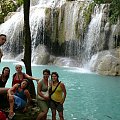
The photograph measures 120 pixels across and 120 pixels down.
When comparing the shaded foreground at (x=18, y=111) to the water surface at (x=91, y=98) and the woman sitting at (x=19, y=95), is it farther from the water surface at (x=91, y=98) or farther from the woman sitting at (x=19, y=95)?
the water surface at (x=91, y=98)

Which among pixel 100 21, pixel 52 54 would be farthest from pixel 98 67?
pixel 52 54

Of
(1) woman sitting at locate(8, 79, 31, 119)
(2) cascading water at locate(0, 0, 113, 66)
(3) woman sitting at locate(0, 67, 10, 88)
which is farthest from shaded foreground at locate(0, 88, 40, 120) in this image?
(2) cascading water at locate(0, 0, 113, 66)

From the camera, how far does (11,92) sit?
7504 mm

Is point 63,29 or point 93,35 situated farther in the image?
point 63,29

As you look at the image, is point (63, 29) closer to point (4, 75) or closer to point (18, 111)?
point (4, 75)

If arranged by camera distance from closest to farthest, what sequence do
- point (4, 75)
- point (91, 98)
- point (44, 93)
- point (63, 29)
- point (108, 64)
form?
1. point (44, 93)
2. point (4, 75)
3. point (91, 98)
4. point (108, 64)
5. point (63, 29)

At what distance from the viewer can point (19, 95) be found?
7754 mm

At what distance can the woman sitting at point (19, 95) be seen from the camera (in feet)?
24.5

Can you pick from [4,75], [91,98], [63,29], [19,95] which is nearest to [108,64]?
[63,29]

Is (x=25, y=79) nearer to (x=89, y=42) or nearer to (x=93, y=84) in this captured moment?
(x=93, y=84)

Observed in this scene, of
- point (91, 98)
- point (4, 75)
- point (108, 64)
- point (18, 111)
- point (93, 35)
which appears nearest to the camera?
point (18, 111)

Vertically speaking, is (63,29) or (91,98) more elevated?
(63,29)

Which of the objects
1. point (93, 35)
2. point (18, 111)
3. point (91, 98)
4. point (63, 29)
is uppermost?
point (18, 111)

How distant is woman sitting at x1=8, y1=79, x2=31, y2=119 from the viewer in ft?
24.5
